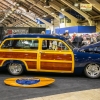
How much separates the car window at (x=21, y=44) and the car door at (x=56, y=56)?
0.29m

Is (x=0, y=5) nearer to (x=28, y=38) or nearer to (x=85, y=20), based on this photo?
(x=85, y=20)

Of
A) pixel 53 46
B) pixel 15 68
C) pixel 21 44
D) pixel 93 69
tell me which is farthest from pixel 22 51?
pixel 93 69

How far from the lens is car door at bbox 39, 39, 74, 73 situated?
7.80 metres

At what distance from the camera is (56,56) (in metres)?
7.86

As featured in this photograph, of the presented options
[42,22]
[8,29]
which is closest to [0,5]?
[42,22]

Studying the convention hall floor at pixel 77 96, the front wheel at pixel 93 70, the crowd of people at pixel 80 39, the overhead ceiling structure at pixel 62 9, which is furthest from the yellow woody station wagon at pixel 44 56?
the overhead ceiling structure at pixel 62 9

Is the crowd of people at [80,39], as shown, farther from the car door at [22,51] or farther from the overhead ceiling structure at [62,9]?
the overhead ceiling structure at [62,9]

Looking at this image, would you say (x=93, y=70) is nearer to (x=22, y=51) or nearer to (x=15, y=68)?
(x=22, y=51)

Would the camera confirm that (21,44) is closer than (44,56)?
No

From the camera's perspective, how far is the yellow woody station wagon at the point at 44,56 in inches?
307

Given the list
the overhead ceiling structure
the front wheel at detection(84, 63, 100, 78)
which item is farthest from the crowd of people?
the overhead ceiling structure

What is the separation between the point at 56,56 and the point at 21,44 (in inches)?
52.4

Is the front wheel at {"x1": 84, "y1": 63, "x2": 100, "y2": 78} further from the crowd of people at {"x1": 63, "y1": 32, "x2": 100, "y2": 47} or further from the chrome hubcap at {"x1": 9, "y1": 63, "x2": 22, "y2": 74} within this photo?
the crowd of people at {"x1": 63, "y1": 32, "x2": 100, "y2": 47}

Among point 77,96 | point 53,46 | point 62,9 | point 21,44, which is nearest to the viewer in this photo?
point 77,96
